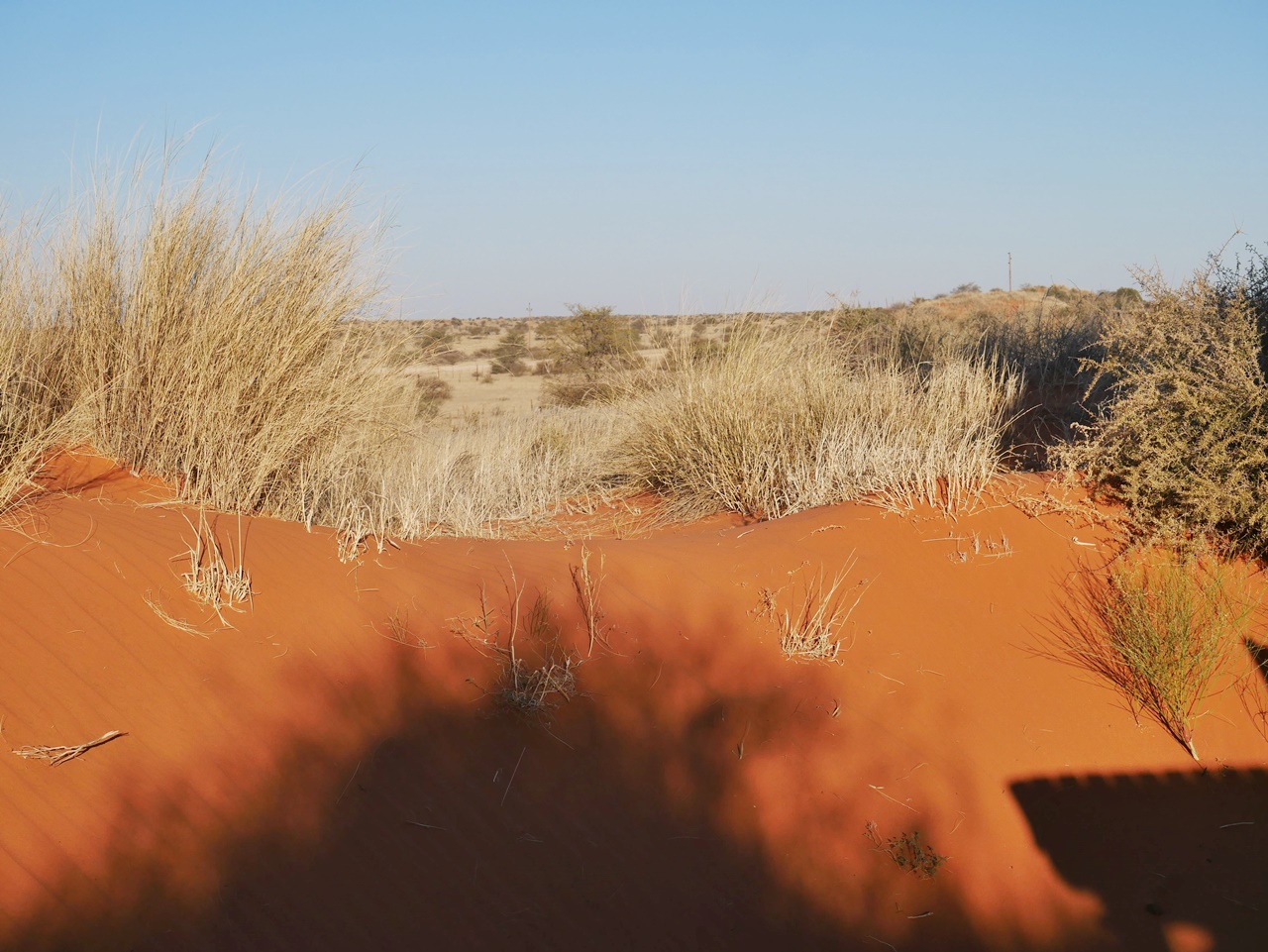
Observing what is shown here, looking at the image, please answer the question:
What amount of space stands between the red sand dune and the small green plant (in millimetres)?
34

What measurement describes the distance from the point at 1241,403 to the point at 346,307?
5276mm

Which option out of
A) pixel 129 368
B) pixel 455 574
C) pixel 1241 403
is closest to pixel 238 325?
pixel 129 368

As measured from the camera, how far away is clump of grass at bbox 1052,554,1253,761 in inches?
171

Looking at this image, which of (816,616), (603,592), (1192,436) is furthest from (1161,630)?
(603,592)

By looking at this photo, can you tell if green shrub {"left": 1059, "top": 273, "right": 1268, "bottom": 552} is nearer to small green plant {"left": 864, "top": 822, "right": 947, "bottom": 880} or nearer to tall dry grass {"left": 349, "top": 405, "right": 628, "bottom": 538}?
small green plant {"left": 864, "top": 822, "right": 947, "bottom": 880}

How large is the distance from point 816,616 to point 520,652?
4.72ft

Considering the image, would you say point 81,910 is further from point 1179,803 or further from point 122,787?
point 1179,803

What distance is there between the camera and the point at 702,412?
25.0 feet

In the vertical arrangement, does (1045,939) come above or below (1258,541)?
below

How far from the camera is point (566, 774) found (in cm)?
371

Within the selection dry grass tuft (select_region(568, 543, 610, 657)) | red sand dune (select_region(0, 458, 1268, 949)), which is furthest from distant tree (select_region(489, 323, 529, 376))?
red sand dune (select_region(0, 458, 1268, 949))

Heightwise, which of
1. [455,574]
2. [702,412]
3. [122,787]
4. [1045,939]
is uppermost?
[702,412]

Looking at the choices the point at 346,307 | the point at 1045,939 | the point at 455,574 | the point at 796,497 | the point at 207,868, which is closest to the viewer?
the point at 207,868

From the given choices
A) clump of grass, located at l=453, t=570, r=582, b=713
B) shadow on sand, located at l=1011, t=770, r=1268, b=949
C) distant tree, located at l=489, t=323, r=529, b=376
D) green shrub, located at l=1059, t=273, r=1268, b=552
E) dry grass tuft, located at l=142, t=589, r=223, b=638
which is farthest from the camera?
distant tree, located at l=489, t=323, r=529, b=376
